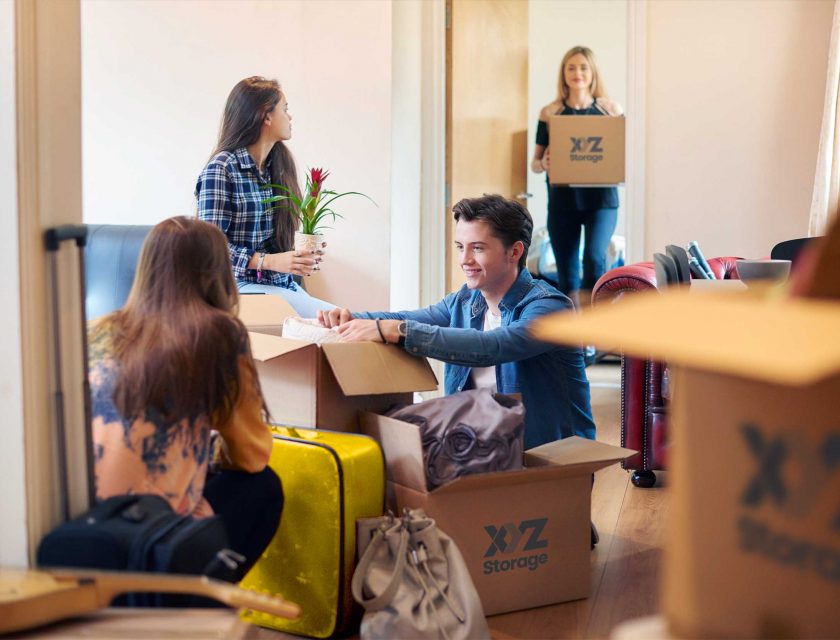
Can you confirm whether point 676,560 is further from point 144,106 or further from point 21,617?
point 144,106

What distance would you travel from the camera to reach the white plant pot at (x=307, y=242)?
3.19m

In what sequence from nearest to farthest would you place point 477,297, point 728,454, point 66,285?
point 728,454
point 66,285
point 477,297

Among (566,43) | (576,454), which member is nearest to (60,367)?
(576,454)

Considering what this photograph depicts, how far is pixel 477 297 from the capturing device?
2570mm

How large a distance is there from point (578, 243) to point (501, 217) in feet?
10.5

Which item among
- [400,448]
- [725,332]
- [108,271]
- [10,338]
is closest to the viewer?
[725,332]

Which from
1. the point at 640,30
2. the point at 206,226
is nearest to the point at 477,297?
the point at 206,226

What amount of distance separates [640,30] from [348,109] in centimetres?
→ 179

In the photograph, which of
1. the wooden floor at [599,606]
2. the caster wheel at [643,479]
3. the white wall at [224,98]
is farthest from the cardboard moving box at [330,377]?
the white wall at [224,98]

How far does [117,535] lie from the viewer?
1347mm

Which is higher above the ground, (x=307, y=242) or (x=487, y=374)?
(x=307, y=242)

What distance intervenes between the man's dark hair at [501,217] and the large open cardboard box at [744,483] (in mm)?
1650

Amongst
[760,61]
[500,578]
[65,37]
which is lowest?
[500,578]

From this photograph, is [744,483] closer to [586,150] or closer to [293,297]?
[293,297]
